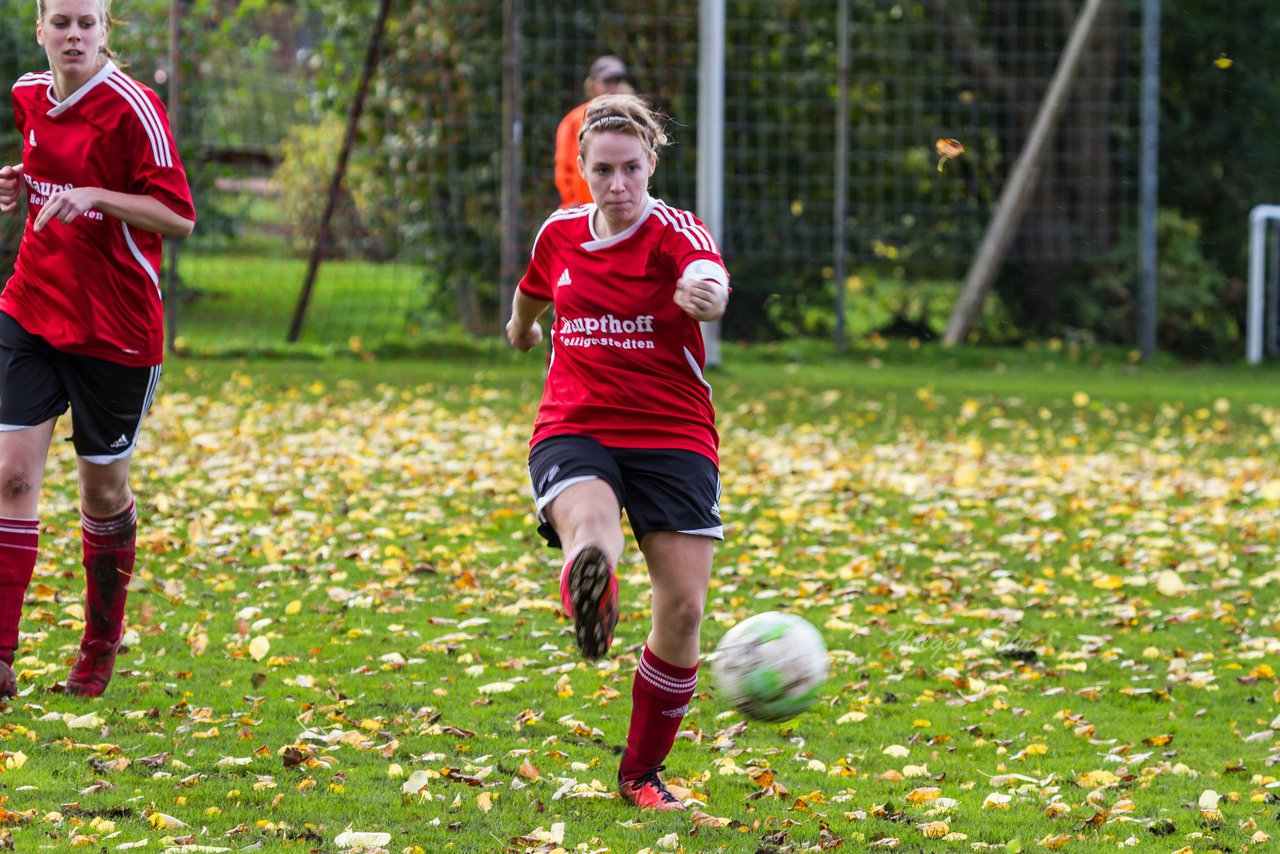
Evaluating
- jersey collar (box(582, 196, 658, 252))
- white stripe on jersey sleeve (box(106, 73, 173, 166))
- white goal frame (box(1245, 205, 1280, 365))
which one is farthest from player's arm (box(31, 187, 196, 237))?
white goal frame (box(1245, 205, 1280, 365))

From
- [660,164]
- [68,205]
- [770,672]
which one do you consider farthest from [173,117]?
[770,672]

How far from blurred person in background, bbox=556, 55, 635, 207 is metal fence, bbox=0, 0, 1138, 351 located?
480 cm

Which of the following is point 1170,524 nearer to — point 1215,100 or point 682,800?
point 682,800

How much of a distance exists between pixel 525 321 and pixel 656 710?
3.87 feet

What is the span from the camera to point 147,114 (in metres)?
4.79

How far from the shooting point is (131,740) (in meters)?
4.51

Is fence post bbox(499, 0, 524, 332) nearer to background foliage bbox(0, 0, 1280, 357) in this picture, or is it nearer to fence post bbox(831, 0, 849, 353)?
background foliage bbox(0, 0, 1280, 357)

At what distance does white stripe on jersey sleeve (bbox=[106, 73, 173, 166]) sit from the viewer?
477 centimetres

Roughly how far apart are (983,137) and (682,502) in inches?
584

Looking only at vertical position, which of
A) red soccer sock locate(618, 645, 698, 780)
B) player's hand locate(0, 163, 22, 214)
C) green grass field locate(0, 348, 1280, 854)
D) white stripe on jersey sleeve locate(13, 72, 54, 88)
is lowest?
green grass field locate(0, 348, 1280, 854)

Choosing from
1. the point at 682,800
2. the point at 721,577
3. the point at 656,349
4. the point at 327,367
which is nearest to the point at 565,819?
the point at 682,800

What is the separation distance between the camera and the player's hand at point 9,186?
15.9 ft

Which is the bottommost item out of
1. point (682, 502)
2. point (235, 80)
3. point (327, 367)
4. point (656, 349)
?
point (327, 367)

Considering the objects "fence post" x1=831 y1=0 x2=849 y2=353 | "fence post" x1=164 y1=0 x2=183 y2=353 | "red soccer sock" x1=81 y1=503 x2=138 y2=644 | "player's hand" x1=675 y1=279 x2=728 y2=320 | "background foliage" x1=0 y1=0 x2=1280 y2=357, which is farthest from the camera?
"fence post" x1=831 y1=0 x2=849 y2=353
